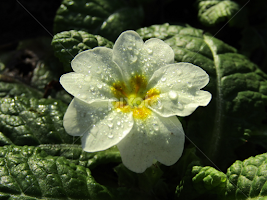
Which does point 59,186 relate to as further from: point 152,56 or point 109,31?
point 109,31

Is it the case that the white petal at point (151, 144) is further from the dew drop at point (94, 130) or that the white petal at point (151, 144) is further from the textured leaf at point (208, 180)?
the textured leaf at point (208, 180)

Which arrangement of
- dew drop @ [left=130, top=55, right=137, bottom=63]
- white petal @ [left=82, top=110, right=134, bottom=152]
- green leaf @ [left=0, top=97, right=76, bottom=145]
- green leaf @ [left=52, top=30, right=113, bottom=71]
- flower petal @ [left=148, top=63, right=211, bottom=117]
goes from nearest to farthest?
white petal @ [left=82, top=110, right=134, bottom=152]
flower petal @ [left=148, top=63, right=211, bottom=117]
dew drop @ [left=130, top=55, right=137, bottom=63]
green leaf @ [left=0, top=97, right=76, bottom=145]
green leaf @ [left=52, top=30, right=113, bottom=71]

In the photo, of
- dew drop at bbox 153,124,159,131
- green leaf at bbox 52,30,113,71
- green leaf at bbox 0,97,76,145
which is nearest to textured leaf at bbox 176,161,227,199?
dew drop at bbox 153,124,159,131

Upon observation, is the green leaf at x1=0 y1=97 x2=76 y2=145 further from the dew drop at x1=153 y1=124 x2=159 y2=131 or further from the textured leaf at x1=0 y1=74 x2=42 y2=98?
the dew drop at x1=153 y1=124 x2=159 y2=131

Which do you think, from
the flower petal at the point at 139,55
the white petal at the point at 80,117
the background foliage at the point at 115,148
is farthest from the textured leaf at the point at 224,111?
the white petal at the point at 80,117

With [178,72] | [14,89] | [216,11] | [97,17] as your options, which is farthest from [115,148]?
[216,11]

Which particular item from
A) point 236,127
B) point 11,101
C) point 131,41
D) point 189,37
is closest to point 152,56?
point 131,41

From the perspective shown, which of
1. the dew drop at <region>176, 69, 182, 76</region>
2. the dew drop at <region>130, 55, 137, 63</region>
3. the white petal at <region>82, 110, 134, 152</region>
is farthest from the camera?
the dew drop at <region>130, 55, 137, 63</region>

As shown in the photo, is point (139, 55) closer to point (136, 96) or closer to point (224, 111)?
point (136, 96)
